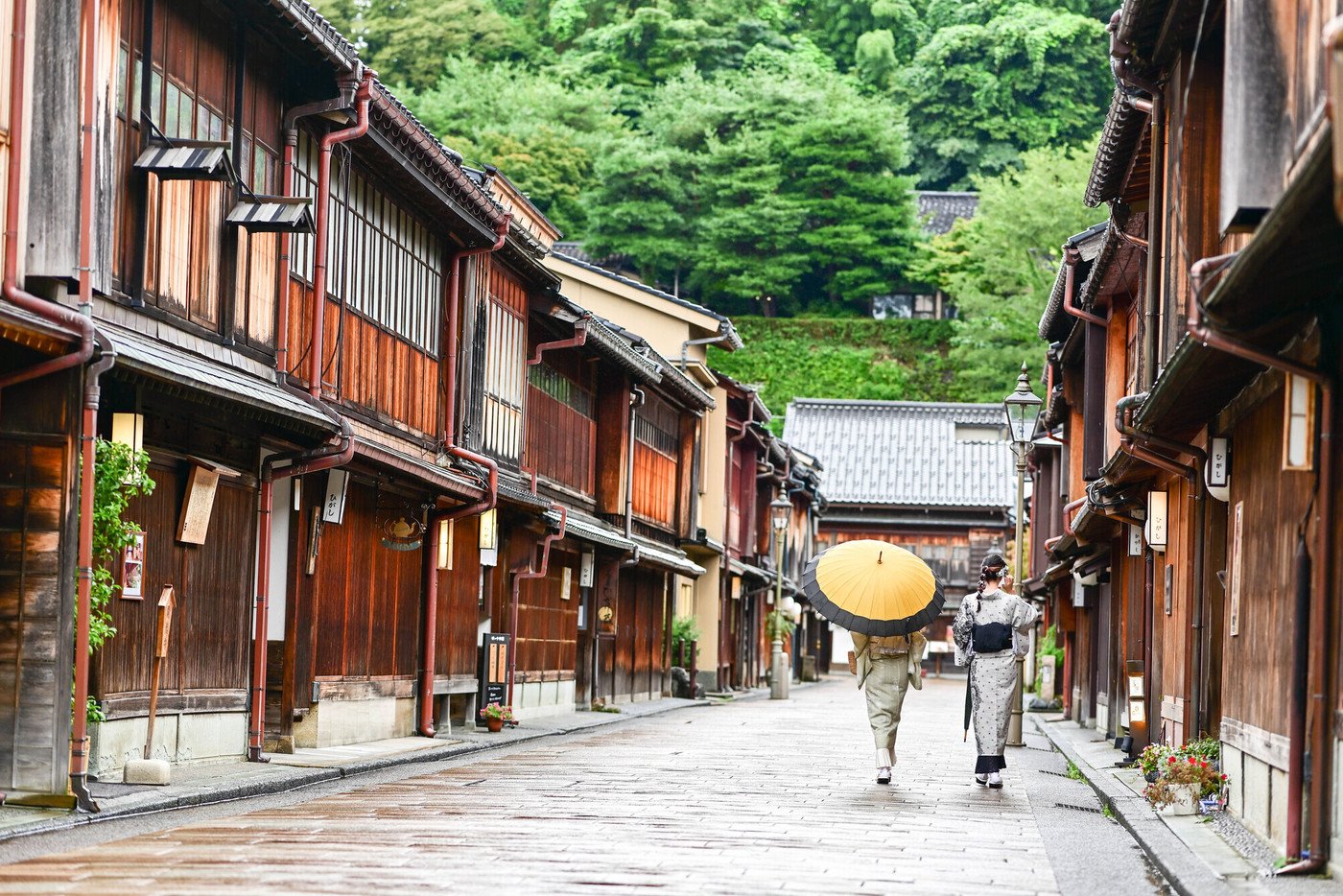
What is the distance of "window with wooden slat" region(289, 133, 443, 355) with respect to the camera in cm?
1688

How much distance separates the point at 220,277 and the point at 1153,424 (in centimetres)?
843

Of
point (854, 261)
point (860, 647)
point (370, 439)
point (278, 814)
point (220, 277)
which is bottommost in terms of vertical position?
point (278, 814)

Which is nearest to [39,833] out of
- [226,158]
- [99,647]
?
[99,647]

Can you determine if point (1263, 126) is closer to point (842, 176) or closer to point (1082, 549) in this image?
point (1082, 549)

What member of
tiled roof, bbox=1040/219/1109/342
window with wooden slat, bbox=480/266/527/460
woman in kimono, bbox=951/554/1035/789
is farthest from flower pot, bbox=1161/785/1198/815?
window with wooden slat, bbox=480/266/527/460

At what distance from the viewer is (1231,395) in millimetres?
12305

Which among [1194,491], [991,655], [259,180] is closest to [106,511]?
[259,180]

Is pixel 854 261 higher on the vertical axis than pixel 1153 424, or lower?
higher

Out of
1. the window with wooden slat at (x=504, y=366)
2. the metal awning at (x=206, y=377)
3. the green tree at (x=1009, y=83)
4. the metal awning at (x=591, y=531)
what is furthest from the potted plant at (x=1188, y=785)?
the green tree at (x=1009, y=83)

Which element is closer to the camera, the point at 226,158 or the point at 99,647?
the point at 99,647

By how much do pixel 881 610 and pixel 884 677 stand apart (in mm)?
901

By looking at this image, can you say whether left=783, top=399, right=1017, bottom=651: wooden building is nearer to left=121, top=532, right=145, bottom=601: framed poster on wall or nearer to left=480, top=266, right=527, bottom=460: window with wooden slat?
left=480, top=266, right=527, bottom=460: window with wooden slat

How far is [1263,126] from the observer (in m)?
8.88

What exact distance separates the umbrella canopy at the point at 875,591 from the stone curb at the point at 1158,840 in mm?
2369
